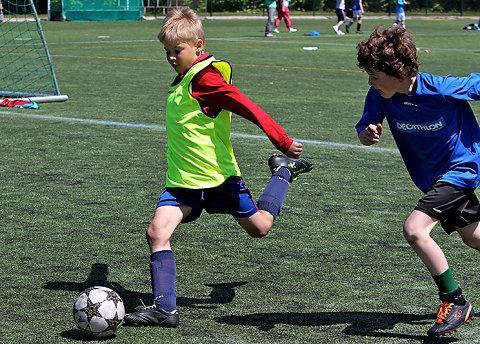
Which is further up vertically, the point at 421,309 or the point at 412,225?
the point at 412,225

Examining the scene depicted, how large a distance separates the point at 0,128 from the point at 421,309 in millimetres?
7208

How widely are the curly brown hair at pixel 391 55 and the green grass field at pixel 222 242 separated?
1.23m

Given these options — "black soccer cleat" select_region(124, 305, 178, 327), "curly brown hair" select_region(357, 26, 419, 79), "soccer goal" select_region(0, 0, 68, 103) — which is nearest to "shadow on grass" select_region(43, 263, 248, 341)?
"black soccer cleat" select_region(124, 305, 178, 327)

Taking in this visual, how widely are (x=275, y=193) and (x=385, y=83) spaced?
1340mm

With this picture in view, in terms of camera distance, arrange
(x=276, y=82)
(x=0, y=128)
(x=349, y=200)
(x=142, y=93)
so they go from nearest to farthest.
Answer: (x=349, y=200)
(x=0, y=128)
(x=142, y=93)
(x=276, y=82)

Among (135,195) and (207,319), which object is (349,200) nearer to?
(135,195)

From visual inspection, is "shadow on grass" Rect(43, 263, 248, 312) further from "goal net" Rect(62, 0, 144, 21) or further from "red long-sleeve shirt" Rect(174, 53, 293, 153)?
"goal net" Rect(62, 0, 144, 21)

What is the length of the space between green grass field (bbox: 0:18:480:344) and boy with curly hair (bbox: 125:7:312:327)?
0.46 m

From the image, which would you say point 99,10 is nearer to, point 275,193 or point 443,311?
point 275,193

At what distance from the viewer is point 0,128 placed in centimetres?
1038

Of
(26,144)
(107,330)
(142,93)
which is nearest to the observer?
(107,330)

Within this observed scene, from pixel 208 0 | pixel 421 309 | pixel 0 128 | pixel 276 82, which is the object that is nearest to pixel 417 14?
pixel 208 0

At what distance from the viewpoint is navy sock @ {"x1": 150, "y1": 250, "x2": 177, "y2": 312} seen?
4.18m

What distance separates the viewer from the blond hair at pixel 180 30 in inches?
172
